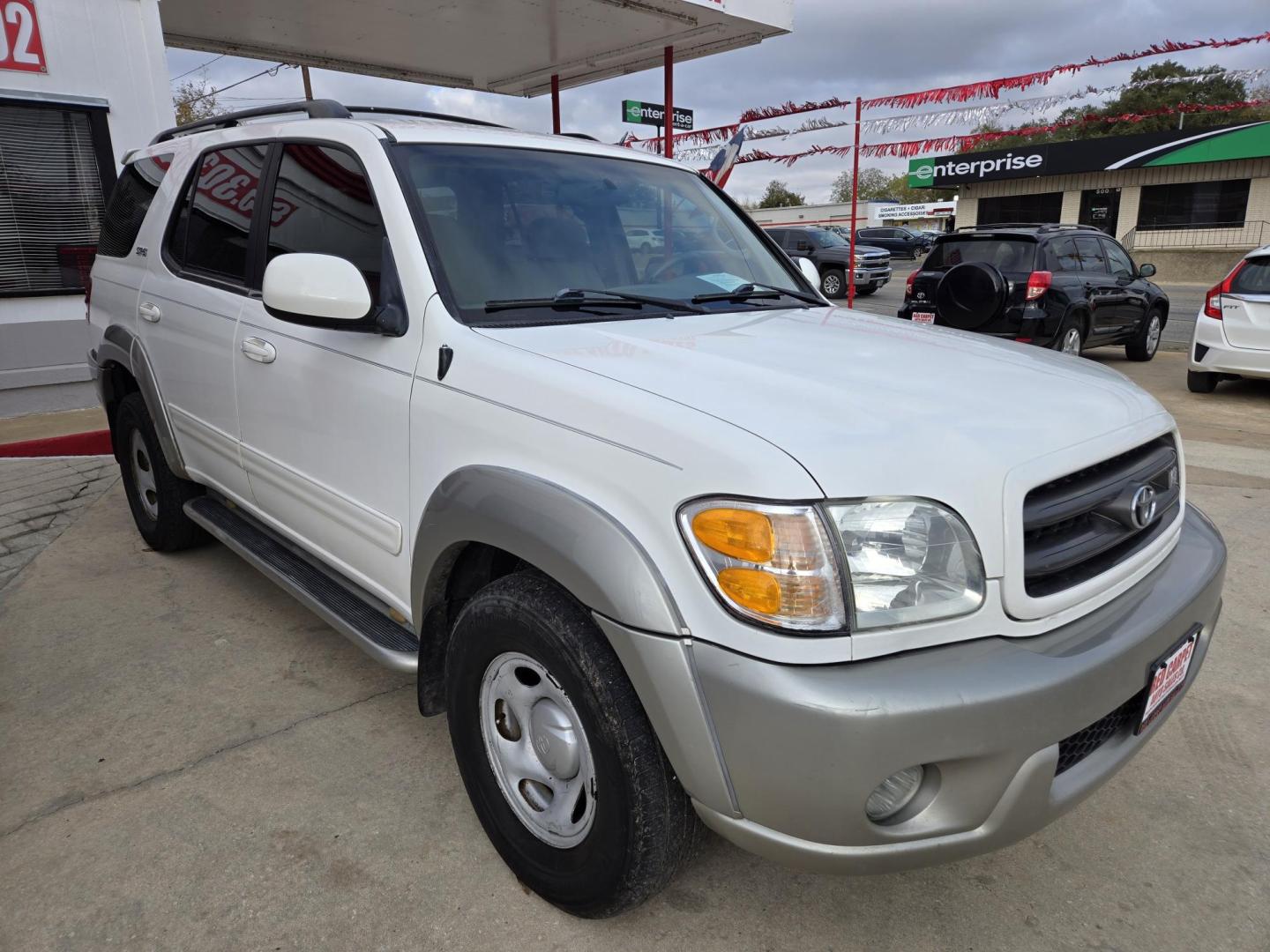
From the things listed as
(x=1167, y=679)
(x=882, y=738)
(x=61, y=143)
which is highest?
(x=61, y=143)

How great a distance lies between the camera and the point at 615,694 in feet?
5.90

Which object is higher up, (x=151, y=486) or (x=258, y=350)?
(x=258, y=350)

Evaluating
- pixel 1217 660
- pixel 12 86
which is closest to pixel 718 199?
pixel 1217 660

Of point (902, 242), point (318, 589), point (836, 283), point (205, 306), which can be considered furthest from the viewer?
point (902, 242)

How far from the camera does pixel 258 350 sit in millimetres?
2980

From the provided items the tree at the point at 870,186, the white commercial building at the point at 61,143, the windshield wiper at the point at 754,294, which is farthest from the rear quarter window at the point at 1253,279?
the tree at the point at 870,186

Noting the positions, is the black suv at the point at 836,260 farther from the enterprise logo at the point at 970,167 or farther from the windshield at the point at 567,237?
the windshield at the point at 567,237

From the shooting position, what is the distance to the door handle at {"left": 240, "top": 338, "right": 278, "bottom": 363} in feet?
9.57

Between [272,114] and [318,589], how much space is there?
188 cm

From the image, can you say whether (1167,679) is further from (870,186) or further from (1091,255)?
(870,186)

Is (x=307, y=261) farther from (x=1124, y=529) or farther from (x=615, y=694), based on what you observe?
(x=1124, y=529)

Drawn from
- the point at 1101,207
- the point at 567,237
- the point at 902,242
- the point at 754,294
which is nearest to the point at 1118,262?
the point at 754,294

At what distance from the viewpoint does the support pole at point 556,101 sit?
35.4 feet

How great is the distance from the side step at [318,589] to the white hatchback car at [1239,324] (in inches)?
342
